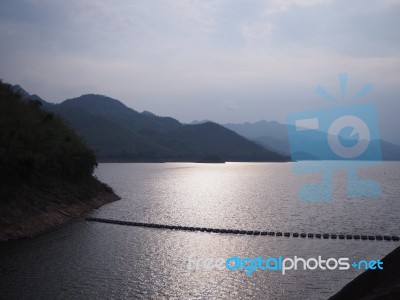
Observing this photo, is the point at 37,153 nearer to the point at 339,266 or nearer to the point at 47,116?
the point at 47,116

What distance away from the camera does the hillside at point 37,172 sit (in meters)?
49.5

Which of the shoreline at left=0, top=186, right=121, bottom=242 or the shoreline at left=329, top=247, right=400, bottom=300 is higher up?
the shoreline at left=329, top=247, right=400, bottom=300

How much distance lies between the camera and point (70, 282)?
30844mm

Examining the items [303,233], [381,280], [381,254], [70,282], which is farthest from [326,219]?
[381,280]

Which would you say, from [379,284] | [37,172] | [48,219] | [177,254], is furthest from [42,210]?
[379,284]

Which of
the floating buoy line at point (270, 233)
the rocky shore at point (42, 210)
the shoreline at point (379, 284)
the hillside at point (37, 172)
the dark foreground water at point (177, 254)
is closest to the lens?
the shoreline at point (379, 284)

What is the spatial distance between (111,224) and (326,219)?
120 feet

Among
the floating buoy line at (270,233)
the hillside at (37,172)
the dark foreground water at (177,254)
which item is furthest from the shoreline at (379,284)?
the hillside at (37,172)

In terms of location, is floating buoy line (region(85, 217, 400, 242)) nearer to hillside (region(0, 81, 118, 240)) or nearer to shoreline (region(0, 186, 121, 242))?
shoreline (region(0, 186, 121, 242))

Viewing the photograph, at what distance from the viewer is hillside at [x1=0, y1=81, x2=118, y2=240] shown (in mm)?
49469

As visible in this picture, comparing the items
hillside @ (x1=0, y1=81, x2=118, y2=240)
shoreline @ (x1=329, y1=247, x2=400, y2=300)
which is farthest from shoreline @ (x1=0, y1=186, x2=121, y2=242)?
shoreline @ (x1=329, y1=247, x2=400, y2=300)

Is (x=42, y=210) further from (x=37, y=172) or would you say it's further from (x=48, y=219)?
(x=37, y=172)

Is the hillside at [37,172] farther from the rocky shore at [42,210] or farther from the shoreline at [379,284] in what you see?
the shoreline at [379,284]

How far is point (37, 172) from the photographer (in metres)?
61.0
